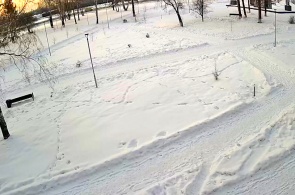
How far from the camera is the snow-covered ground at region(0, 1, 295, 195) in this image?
29.6ft

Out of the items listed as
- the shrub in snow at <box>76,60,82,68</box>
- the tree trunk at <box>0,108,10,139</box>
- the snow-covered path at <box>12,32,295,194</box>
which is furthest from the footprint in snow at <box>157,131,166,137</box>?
the shrub in snow at <box>76,60,82,68</box>

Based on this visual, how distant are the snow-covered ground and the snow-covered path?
0.03 metres

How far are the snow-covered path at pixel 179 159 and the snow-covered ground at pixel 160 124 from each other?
3 cm

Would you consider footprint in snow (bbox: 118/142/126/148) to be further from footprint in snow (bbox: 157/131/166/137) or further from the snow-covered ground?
footprint in snow (bbox: 157/131/166/137)

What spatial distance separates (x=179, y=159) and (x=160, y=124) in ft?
7.88

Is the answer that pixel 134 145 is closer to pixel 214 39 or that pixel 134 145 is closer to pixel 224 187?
pixel 224 187

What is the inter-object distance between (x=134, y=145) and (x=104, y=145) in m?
1.04

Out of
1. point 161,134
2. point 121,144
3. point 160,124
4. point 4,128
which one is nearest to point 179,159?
point 161,134

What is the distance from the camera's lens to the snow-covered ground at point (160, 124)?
903 cm

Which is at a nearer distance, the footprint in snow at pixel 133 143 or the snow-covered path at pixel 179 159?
the snow-covered path at pixel 179 159

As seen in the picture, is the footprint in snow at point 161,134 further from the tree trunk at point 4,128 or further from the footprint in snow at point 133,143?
the tree trunk at point 4,128

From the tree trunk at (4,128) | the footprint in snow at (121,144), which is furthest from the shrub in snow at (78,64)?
the footprint in snow at (121,144)

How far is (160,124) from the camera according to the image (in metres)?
11.9

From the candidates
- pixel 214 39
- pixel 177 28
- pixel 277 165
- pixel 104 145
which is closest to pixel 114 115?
pixel 104 145
